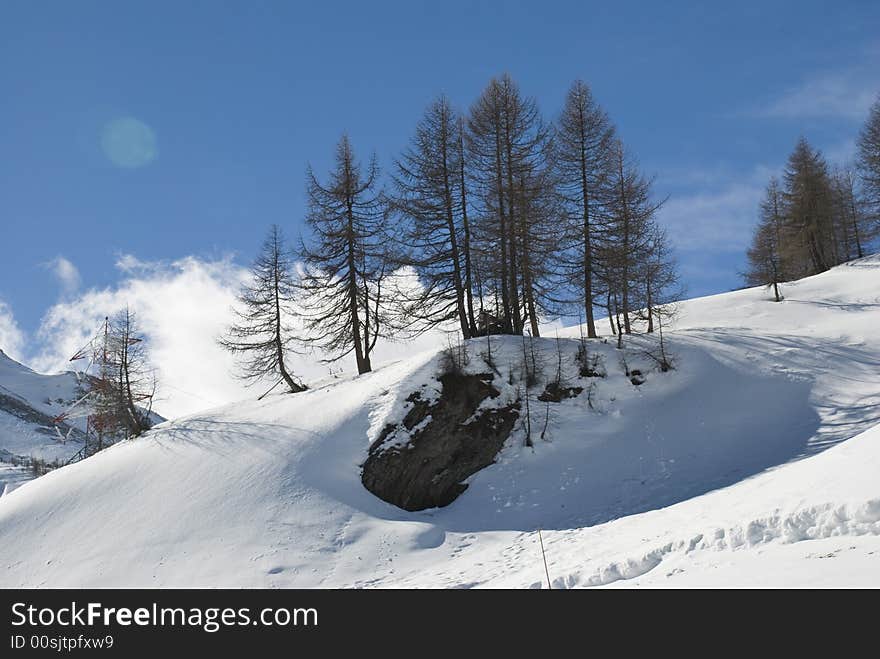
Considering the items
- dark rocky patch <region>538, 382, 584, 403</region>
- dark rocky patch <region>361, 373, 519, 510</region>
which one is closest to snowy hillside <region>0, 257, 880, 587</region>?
dark rocky patch <region>538, 382, 584, 403</region>

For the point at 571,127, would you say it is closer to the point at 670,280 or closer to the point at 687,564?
the point at 670,280

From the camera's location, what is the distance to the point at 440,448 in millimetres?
15438

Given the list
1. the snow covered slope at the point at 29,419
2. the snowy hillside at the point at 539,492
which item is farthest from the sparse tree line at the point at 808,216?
the snow covered slope at the point at 29,419

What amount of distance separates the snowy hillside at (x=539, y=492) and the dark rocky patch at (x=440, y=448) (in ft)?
1.19

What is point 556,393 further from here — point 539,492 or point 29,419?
point 29,419

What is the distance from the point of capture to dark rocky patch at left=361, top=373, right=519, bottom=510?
47.4ft

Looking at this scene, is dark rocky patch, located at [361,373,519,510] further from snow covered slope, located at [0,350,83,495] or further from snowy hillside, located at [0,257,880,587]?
snow covered slope, located at [0,350,83,495]

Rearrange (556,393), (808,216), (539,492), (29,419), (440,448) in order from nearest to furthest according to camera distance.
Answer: (539,492), (440,448), (556,393), (808,216), (29,419)

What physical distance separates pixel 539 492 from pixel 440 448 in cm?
296

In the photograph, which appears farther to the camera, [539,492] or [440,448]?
[440,448]

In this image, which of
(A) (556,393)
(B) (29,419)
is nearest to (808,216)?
(A) (556,393)

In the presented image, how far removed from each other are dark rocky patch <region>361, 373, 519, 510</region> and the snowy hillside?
36cm

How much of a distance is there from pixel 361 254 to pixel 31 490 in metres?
13.7
